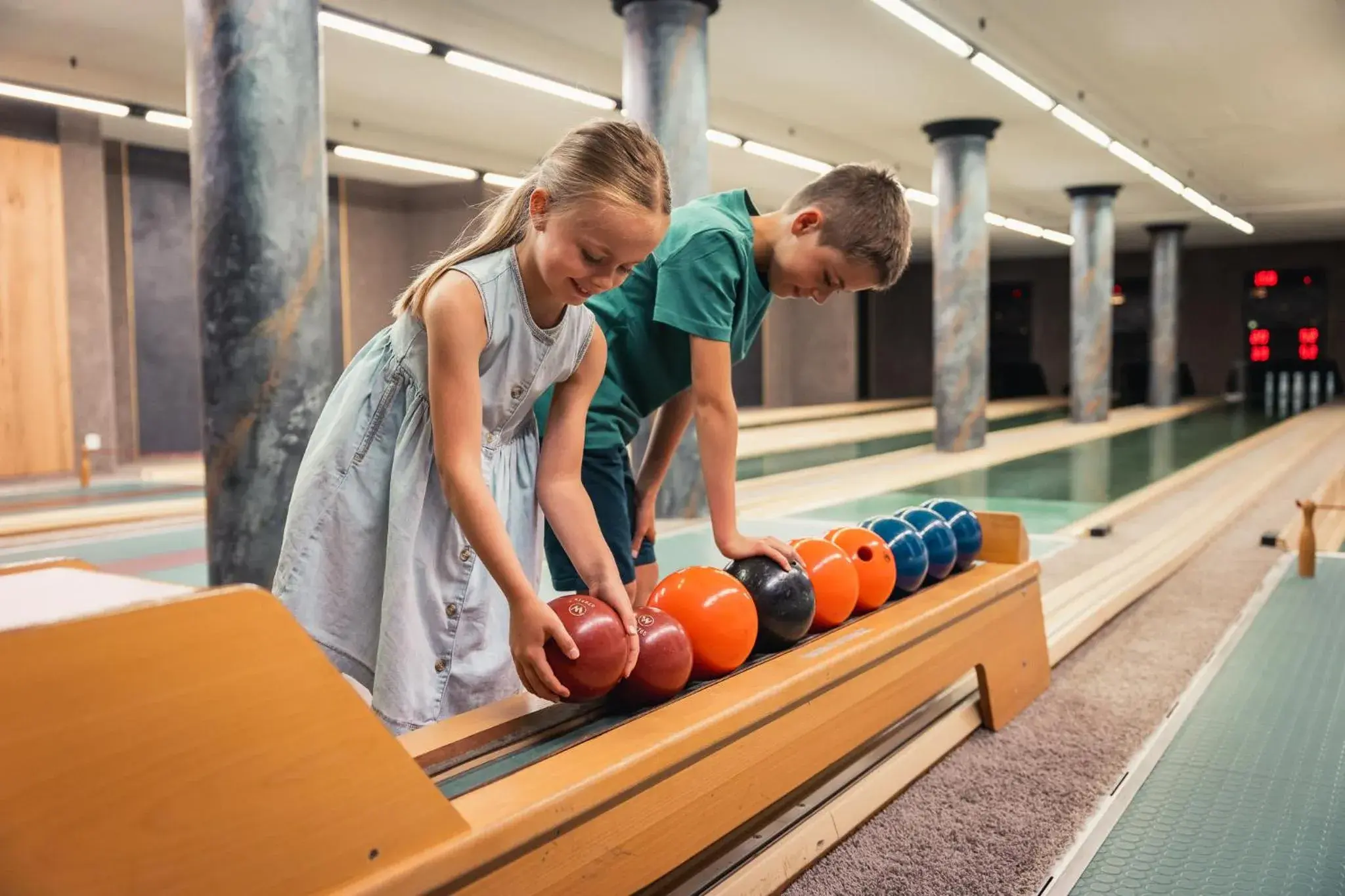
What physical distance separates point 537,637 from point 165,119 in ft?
33.9

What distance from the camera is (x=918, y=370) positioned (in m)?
29.0

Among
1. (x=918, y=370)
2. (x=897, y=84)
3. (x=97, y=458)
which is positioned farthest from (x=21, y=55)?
(x=918, y=370)

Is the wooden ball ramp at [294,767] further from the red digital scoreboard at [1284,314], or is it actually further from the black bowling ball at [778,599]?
the red digital scoreboard at [1284,314]

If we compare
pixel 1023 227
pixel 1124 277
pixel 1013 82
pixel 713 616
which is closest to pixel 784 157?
pixel 1013 82

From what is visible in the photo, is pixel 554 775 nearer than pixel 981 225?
Yes

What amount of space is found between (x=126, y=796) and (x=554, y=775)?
622 millimetres

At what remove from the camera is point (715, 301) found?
211 cm

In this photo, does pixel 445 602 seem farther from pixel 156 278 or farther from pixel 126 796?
pixel 156 278

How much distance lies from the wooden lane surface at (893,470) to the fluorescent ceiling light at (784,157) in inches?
148

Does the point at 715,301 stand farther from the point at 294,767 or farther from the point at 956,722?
the point at 956,722

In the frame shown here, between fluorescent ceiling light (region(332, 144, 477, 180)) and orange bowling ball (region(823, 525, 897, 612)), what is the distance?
1082 cm

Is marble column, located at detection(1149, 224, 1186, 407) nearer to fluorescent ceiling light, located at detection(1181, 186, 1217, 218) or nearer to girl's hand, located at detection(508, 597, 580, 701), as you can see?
fluorescent ceiling light, located at detection(1181, 186, 1217, 218)

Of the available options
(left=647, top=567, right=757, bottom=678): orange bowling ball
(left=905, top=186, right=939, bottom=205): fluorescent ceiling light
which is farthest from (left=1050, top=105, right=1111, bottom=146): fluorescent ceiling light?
(left=647, top=567, right=757, bottom=678): orange bowling ball

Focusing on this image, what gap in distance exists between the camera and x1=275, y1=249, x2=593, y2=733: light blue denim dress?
182 centimetres
